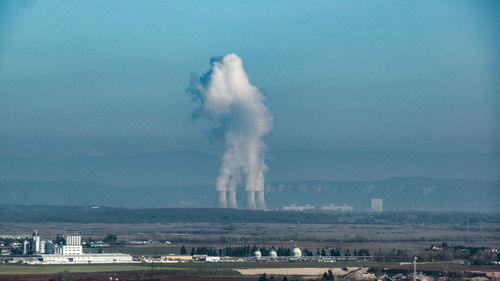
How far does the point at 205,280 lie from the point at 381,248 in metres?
26.6

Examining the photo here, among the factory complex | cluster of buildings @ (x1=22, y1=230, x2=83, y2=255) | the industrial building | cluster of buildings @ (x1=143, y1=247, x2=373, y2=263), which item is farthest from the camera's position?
the industrial building

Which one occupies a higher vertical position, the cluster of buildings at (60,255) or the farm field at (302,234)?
the farm field at (302,234)

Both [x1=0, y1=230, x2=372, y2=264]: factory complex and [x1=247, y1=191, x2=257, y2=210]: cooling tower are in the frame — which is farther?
[x1=247, y1=191, x2=257, y2=210]: cooling tower

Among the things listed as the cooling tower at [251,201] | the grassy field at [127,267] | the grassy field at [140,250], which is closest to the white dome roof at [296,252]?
the grassy field at [127,267]

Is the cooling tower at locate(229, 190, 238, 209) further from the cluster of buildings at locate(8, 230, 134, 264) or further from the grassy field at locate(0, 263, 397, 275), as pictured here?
the grassy field at locate(0, 263, 397, 275)

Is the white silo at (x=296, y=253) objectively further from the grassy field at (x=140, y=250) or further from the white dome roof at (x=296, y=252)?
the grassy field at (x=140, y=250)

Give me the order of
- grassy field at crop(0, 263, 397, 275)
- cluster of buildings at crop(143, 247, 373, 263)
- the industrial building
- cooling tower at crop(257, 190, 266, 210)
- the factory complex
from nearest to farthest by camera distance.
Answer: grassy field at crop(0, 263, 397, 275)
the factory complex
cluster of buildings at crop(143, 247, 373, 263)
cooling tower at crop(257, 190, 266, 210)
the industrial building

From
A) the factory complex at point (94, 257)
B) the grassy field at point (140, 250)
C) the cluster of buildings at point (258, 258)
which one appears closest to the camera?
the factory complex at point (94, 257)

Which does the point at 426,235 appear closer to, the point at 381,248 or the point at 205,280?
the point at 381,248

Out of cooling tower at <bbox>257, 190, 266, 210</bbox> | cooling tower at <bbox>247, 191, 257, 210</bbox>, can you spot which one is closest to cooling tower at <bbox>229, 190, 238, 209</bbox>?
cooling tower at <bbox>247, 191, 257, 210</bbox>

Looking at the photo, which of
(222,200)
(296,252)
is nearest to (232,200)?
(222,200)

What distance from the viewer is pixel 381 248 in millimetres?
73562

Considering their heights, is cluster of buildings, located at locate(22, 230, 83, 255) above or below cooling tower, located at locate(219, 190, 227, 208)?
below

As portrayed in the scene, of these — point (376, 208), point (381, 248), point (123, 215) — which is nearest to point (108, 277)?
point (381, 248)
